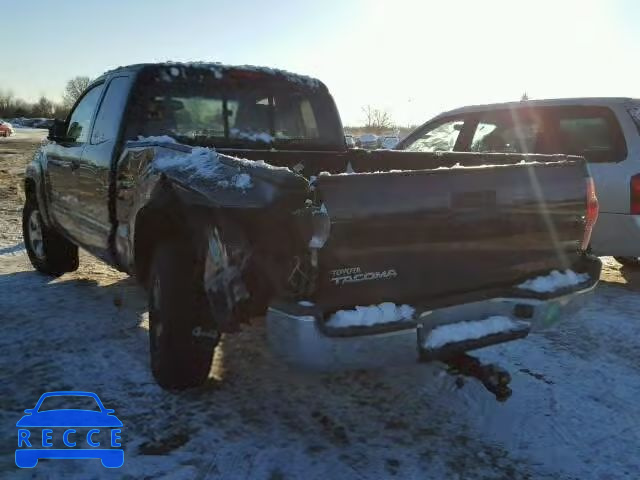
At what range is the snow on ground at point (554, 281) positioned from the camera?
3145mm

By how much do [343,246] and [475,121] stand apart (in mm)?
5015

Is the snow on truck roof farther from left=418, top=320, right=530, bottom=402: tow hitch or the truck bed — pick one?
left=418, top=320, right=530, bottom=402: tow hitch

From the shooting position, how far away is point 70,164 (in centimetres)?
508

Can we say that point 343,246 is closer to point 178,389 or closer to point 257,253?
point 257,253

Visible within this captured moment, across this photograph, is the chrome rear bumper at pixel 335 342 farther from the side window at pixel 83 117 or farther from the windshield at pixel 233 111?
the side window at pixel 83 117

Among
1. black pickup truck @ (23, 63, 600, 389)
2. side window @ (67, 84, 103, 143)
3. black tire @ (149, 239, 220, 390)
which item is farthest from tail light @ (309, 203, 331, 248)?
side window @ (67, 84, 103, 143)

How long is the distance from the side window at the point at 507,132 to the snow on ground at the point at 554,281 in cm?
341

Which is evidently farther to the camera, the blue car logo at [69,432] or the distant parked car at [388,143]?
the distant parked car at [388,143]

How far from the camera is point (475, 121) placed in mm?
7027

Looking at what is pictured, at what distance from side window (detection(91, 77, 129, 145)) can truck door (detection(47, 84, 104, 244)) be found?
0.69ft

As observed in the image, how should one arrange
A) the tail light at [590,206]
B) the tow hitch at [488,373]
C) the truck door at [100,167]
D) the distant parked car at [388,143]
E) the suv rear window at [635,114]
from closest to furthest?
the tow hitch at [488,373] < the tail light at [590,206] < the truck door at [100,167] < the suv rear window at [635,114] < the distant parked car at [388,143]

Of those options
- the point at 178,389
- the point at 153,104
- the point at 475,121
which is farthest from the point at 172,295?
the point at 475,121

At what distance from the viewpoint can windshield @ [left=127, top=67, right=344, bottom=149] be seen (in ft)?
14.3

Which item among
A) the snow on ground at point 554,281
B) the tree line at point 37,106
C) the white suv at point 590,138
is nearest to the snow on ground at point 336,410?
the snow on ground at point 554,281
